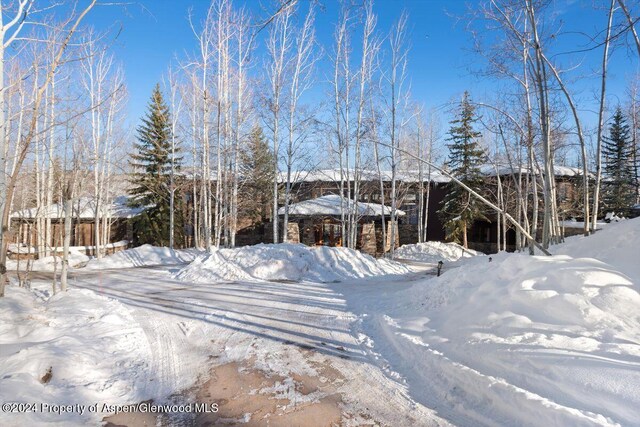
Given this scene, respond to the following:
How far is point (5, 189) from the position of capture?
6.39m

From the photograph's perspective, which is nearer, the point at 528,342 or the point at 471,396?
the point at 471,396

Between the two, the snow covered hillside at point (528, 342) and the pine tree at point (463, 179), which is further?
the pine tree at point (463, 179)

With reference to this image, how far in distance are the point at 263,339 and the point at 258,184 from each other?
2303 cm

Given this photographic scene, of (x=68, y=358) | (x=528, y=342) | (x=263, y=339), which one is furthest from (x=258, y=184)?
(x=528, y=342)

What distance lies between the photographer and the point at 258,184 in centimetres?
2797

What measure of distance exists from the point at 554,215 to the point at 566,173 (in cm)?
1725

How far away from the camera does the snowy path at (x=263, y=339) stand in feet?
12.6

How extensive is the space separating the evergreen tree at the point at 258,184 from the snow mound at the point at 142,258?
235 inches

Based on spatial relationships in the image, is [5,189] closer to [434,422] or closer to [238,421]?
[238,421]

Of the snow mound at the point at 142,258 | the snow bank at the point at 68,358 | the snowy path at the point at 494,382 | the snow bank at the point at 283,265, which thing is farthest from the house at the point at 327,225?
the snowy path at the point at 494,382

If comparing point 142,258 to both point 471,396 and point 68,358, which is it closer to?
point 68,358

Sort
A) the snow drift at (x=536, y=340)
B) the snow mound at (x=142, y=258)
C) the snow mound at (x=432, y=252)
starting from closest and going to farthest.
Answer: the snow drift at (x=536, y=340), the snow mound at (x=142, y=258), the snow mound at (x=432, y=252)

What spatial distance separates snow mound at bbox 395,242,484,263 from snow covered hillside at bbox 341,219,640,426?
16.2 metres

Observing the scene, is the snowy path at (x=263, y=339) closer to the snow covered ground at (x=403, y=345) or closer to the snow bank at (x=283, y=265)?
the snow covered ground at (x=403, y=345)
